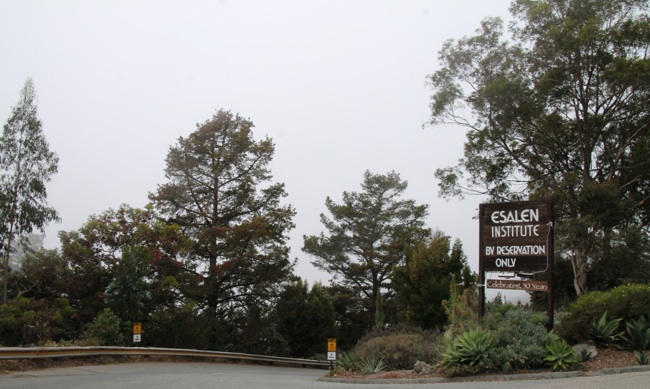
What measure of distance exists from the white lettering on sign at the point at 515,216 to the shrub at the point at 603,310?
7.08 feet

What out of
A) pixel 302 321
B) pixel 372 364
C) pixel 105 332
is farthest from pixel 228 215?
pixel 372 364

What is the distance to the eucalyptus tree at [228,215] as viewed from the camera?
36375 mm

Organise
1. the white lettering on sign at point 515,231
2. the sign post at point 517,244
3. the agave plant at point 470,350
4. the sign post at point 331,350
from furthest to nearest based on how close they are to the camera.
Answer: the sign post at point 331,350 → the white lettering on sign at point 515,231 → the sign post at point 517,244 → the agave plant at point 470,350

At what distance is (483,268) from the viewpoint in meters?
13.2

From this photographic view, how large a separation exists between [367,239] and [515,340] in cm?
4128

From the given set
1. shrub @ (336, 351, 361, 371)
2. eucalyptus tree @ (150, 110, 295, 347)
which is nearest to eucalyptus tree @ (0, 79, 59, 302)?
eucalyptus tree @ (150, 110, 295, 347)

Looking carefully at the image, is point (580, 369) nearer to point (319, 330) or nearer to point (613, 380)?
point (613, 380)

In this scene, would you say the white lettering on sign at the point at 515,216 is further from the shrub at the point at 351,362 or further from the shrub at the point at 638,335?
the shrub at the point at 351,362

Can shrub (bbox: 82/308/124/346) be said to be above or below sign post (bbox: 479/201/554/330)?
below

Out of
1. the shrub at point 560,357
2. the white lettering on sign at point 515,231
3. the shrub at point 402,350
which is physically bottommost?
the shrub at point 402,350

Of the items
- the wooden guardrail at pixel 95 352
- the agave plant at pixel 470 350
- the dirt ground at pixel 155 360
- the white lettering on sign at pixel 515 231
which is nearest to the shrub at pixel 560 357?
the dirt ground at pixel 155 360

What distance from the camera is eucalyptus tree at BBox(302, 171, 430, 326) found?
5038 cm

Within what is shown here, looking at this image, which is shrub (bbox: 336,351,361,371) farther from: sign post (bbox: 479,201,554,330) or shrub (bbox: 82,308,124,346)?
shrub (bbox: 82,308,124,346)

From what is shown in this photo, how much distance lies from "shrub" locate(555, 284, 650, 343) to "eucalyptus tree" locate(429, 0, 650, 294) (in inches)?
607
